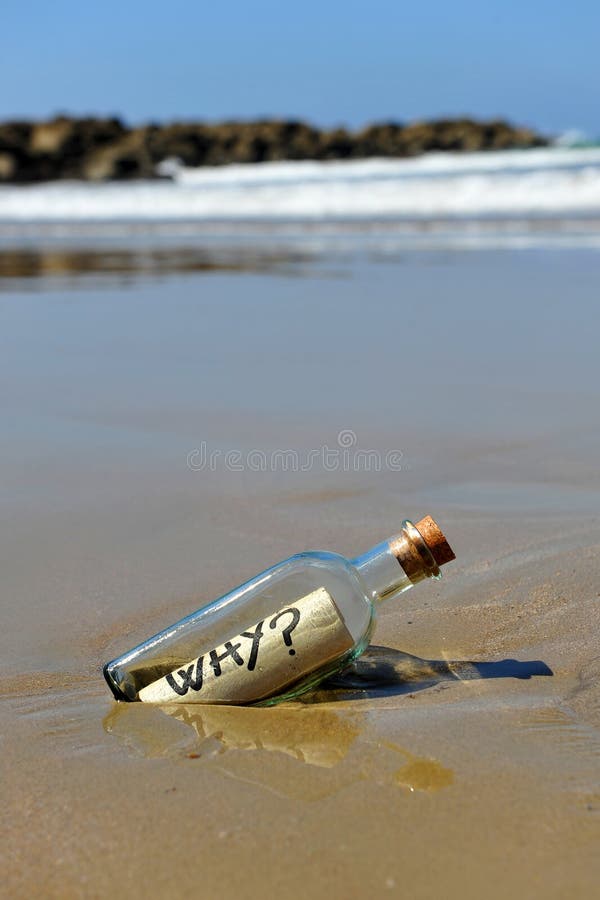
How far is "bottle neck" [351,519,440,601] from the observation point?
1.54 m

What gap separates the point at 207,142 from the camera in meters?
48.9

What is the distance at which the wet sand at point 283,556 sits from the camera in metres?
1.16

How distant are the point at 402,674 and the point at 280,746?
324 mm

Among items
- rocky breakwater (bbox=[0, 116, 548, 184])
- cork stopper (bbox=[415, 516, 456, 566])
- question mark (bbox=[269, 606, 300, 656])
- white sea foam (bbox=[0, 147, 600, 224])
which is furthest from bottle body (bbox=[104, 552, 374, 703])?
rocky breakwater (bbox=[0, 116, 548, 184])

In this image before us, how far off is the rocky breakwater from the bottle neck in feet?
121

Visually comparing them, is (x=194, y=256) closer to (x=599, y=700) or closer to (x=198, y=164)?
(x=599, y=700)

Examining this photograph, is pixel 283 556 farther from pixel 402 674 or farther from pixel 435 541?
pixel 435 541

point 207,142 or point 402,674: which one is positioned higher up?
point 207,142

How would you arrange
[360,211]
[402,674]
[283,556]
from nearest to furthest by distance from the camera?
[402,674] < [283,556] < [360,211]

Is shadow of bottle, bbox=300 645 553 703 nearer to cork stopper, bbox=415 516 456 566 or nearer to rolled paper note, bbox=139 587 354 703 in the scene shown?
rolled paper note, bbox=139 587 354 703

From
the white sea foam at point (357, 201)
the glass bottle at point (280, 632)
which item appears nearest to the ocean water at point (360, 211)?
the white sea foam at point (357, 201)

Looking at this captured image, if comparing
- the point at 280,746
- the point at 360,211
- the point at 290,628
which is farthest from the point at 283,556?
the point at 360,211

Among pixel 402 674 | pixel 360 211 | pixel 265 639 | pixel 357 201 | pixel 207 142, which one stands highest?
pixel 207 142

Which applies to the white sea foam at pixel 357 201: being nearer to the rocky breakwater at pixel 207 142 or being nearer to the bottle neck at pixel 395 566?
the bottle neck at pixel 395 566
